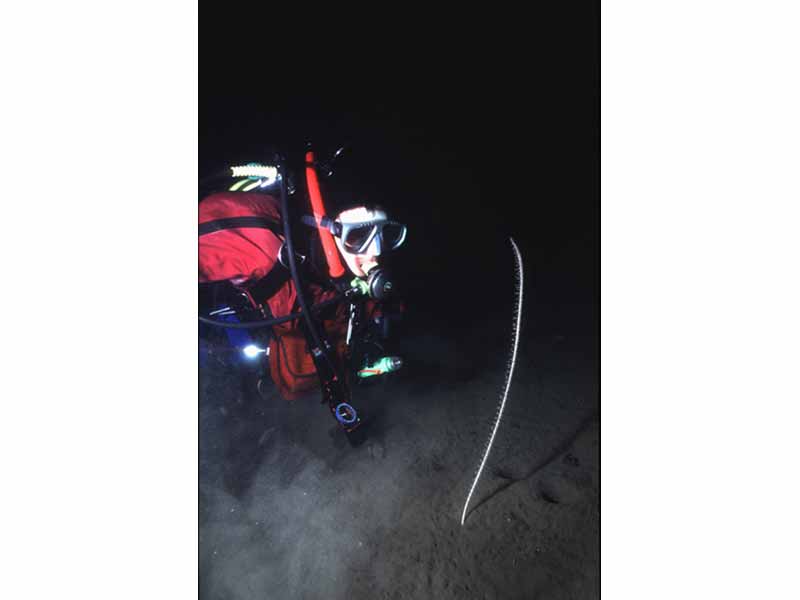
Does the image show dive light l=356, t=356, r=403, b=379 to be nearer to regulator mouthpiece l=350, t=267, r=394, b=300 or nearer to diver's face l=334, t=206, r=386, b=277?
regulator mouthpiece l=350, t=267, r=394, b=300

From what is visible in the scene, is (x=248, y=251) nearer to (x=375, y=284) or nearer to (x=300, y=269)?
(x=300, y=269)

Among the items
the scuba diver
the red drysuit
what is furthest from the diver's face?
the red drysuit

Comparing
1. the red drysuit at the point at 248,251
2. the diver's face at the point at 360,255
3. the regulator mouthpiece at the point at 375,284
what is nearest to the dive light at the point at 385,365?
the red drysuit at the point at 248,251

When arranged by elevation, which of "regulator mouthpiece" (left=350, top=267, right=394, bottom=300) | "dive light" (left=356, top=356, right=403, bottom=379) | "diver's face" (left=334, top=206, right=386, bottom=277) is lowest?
"dive light" (left=356, top=356, right=403, bottom=379)

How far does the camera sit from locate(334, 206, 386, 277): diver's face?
5.80 feet

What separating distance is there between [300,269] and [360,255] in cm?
35

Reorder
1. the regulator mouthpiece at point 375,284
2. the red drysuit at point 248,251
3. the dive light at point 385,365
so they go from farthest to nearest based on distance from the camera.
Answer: the dive light at point 385,365 → the regulator mouthpiece at point 375,284 → the red drysuit at point 248,251

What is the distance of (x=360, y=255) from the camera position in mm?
1964

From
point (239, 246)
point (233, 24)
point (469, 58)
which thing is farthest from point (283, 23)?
point (239, 246)

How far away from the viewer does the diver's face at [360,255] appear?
1769 millimetres

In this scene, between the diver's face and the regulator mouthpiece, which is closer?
the diver's face

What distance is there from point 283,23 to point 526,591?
4472mm

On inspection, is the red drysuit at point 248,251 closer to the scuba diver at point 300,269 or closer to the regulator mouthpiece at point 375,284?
the scuba diver at point 300,269
